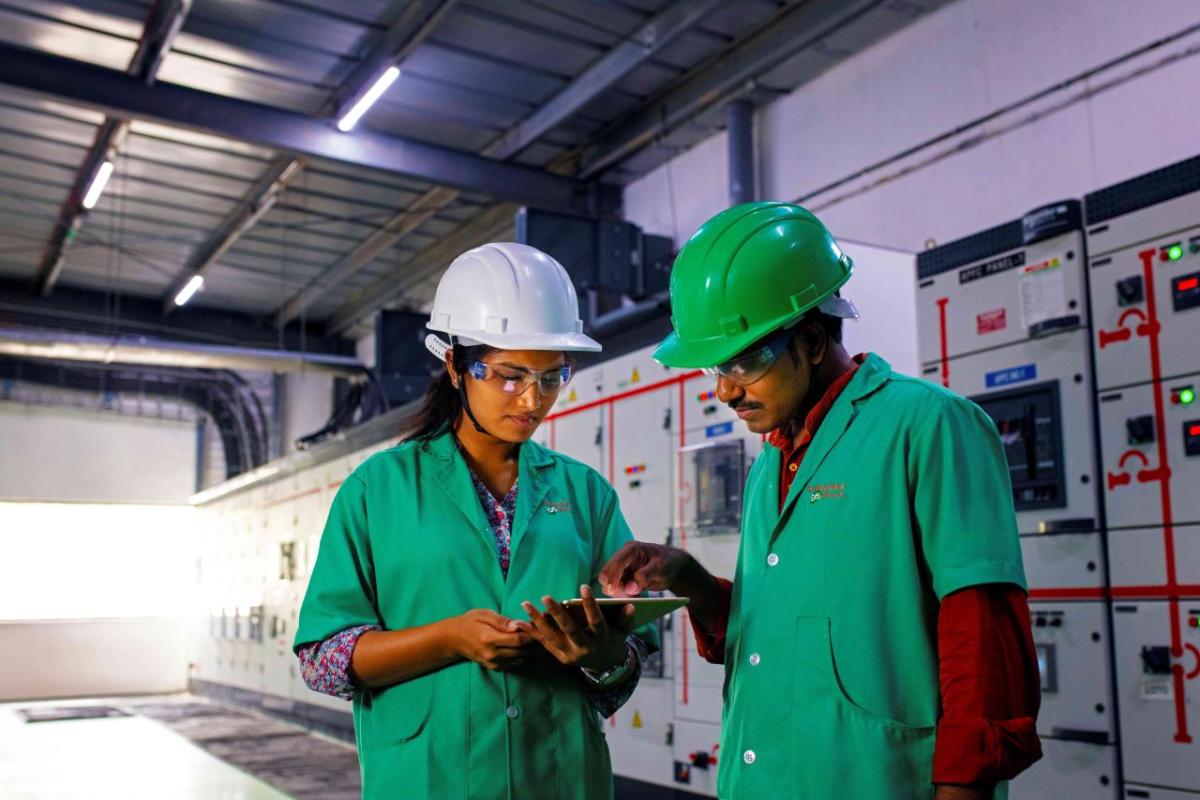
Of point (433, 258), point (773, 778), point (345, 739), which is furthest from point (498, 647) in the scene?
point (433, 258)

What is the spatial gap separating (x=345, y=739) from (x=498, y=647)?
9108 mm

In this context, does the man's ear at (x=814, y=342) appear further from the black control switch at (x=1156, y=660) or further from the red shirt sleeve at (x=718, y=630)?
the black control switch at (x=1156, y=660)

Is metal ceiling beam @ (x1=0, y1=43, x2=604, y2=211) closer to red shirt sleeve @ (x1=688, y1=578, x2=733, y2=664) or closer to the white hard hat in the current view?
the white hard hat

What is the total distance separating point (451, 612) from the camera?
1889 mm

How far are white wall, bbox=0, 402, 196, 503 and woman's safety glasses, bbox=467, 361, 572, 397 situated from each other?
49.9 feet

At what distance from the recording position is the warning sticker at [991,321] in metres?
4.10

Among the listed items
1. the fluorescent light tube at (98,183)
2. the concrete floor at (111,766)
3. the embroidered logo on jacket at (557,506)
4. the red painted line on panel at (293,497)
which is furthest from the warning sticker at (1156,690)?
the red painted line on panel at (293,497)

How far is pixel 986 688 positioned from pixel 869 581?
0.72 ft

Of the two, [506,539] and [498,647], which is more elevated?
[506,539]

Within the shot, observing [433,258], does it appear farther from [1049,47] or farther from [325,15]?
[1049,47]

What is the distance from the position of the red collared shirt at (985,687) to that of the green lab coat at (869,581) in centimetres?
4

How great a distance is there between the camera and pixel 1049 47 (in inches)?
238

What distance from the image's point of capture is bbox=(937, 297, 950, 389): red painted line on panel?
4.30 meters

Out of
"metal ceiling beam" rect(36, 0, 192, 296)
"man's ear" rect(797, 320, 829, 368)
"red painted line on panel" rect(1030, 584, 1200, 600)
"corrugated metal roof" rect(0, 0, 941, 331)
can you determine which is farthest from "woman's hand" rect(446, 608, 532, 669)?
"metal ceiling beam" rect(36, 0, 192, 296)
